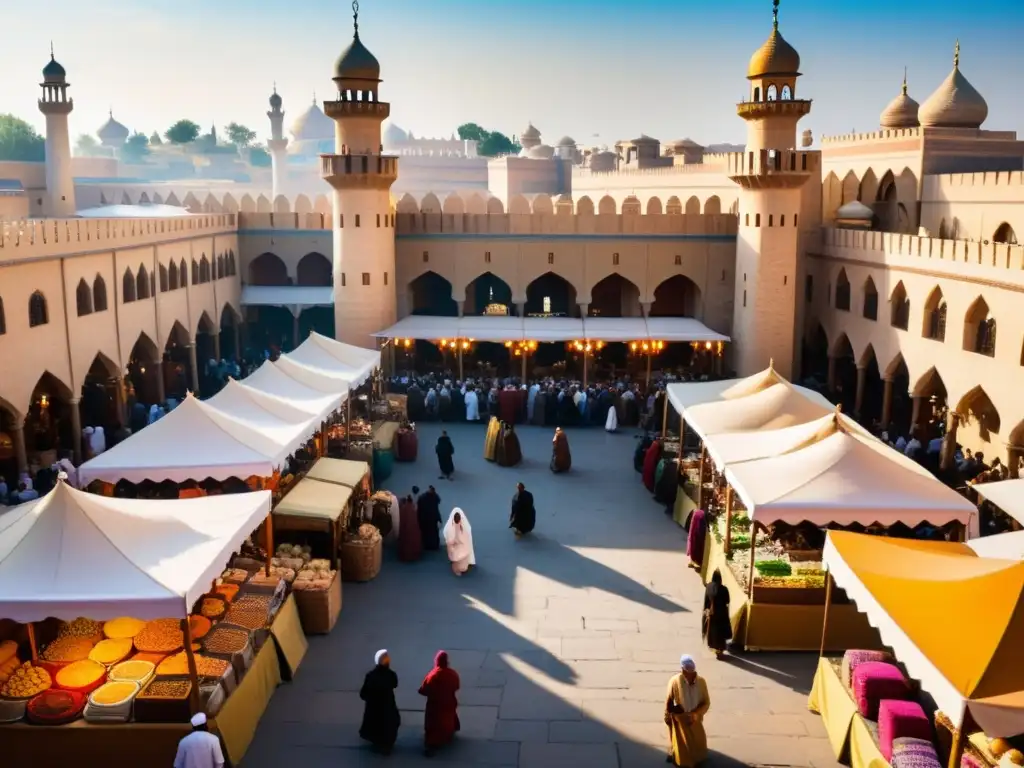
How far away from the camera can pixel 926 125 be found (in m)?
26.1

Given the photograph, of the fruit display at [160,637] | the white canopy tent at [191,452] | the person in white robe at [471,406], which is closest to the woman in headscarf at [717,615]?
the fruit display at [160,637]

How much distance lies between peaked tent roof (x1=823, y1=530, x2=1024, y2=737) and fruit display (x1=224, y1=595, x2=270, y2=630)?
5.52 meters

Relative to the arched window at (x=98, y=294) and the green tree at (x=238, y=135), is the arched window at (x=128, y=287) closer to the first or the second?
the arched window at (x=98, y=294)

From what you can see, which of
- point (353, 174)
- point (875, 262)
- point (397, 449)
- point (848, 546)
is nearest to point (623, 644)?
point (848, 546)

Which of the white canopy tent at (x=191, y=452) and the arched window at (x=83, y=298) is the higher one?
the arched window at (x=83, y=298)

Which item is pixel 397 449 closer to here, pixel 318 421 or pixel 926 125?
pixel 318 421

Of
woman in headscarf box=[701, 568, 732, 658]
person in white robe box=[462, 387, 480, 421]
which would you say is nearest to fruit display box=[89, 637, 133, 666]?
woman in headscarf box=[701, 568, 732, 658]

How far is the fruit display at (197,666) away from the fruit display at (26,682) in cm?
98

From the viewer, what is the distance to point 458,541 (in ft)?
41.8

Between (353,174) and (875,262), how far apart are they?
12263 millimetres

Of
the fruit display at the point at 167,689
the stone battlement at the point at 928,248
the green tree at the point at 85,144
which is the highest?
the green tree at the point at 85,144

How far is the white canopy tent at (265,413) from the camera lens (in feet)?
44.6

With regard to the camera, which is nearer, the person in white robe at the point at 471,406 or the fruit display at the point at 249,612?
the fruit display at the point at 249,612

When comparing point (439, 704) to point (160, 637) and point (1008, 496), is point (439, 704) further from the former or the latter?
point (1008, 496)
